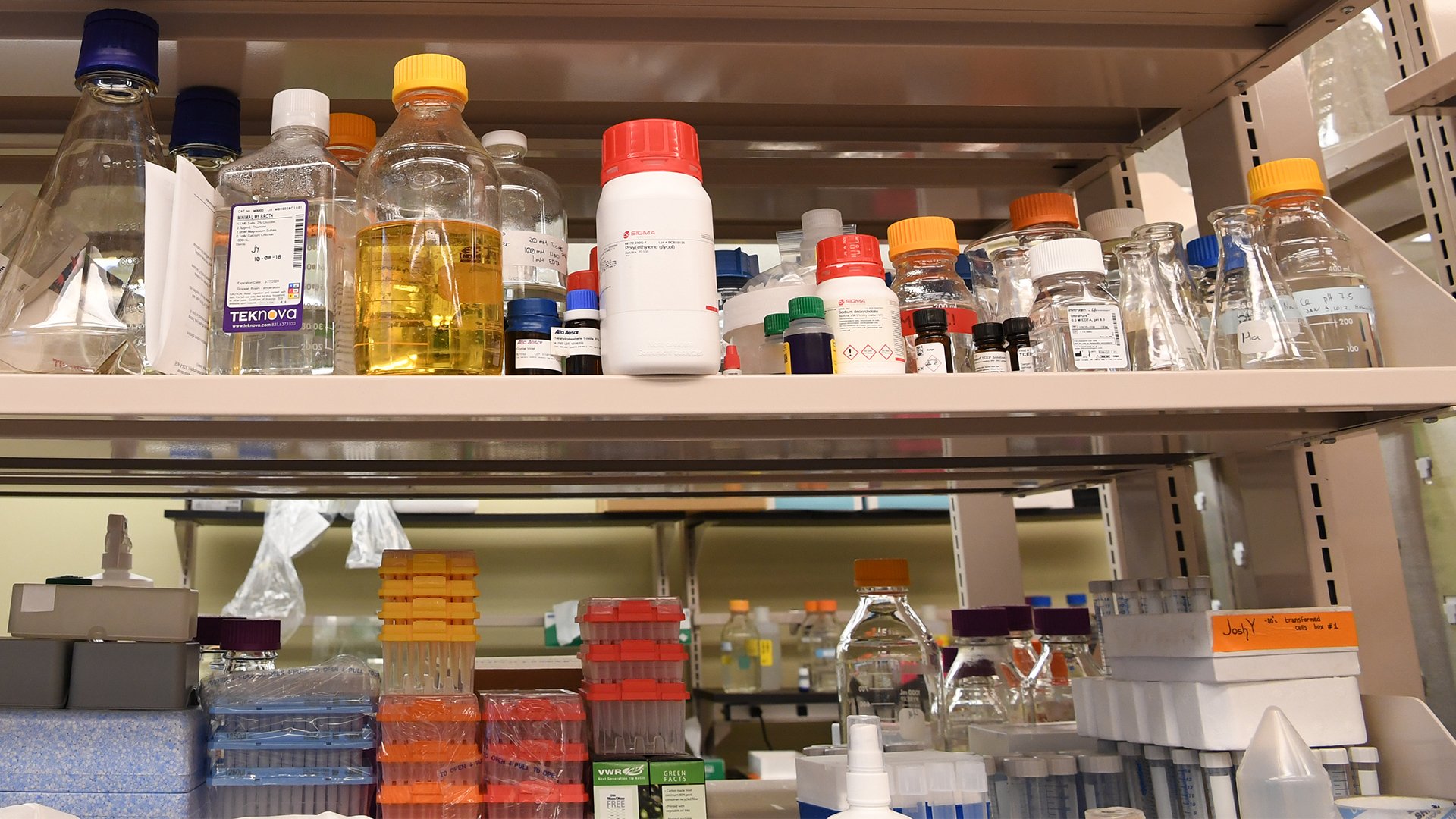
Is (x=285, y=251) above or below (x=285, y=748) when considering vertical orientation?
above

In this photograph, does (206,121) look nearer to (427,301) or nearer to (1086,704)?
(427,301)

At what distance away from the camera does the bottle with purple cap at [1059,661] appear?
1.28 metres

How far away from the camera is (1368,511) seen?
1.16 meters

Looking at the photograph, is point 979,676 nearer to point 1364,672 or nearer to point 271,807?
point 1364,672

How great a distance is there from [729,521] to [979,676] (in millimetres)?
2369

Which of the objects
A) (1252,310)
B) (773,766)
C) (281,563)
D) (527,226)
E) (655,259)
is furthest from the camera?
Answer: (281,563)

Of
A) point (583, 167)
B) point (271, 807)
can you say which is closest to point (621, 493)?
point (583, 167)

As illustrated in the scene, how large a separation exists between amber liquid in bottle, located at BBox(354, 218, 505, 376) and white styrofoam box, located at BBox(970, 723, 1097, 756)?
0.69 m

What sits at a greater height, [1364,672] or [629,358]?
[629,358]

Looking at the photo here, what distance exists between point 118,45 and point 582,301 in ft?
1.47

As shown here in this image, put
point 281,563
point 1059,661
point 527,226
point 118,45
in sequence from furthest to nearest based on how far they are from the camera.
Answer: point 281,563 → point 1059,661 → point 527,226 → point 118,45

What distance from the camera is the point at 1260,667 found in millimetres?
884

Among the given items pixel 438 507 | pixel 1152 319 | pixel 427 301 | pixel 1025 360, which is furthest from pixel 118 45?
pixel 438 507

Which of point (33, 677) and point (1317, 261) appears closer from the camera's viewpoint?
point (33, 677)
